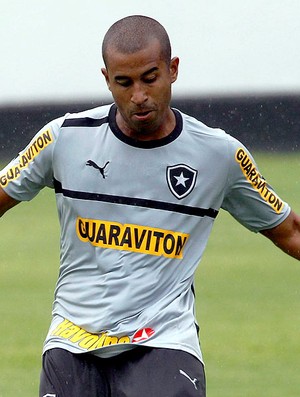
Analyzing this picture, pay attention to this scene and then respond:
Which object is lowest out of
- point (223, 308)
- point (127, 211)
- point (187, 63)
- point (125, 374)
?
point (187, 63)

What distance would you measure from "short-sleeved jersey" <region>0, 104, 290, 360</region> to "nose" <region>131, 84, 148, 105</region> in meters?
0.23

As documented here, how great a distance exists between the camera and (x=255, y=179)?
15.4ft

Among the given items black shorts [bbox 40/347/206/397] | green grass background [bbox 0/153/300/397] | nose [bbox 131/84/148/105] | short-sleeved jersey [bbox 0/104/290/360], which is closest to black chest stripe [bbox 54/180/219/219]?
short-sleeved jersey [bbox 0/104/290/360]

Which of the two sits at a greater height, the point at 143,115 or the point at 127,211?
the point at 143,115

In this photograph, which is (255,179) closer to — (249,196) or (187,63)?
(249,196)

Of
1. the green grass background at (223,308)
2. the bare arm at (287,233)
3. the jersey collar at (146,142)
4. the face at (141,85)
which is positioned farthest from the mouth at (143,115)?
the green grass background at (223,308)

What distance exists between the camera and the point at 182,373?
4.29m

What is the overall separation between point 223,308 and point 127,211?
16.0 feet

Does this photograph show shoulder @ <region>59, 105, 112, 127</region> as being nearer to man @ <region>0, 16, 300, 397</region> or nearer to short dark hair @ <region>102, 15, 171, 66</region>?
man @ <region>0, 16, 300, 397</region>

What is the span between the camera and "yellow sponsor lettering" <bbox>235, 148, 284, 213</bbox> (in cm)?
463

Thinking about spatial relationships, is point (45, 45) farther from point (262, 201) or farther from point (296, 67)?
point (262, 201)

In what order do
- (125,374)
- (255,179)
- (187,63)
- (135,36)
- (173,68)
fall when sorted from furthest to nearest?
1. (187,63)
2. (255,179)
3. (173,68)
4. (135,36)
5. (125,374)

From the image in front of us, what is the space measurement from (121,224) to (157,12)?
52.1ft

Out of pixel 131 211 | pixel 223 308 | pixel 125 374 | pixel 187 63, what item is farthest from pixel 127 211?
pixel 187 63
